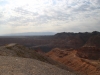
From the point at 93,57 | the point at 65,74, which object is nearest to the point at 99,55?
the point at 93,57

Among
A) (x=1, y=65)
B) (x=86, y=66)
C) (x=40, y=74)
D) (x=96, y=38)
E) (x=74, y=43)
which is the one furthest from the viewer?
(x=74, y=43)

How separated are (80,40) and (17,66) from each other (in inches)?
2292

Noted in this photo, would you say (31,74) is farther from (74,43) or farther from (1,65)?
(74,43)

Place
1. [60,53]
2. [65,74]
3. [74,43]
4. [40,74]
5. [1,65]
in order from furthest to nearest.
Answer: [74,43] < [60,53] < [65,74] < [1,65] < [40,74]

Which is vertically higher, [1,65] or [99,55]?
[1,65]

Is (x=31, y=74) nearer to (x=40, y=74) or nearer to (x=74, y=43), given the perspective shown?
(x=40, y=74)

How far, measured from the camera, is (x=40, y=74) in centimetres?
984

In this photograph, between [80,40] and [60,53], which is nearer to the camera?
[60,53]

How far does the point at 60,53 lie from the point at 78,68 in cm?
1402

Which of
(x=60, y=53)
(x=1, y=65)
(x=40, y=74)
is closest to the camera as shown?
(x=40, y=74)

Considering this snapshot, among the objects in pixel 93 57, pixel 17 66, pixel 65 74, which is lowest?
pixel 93 57

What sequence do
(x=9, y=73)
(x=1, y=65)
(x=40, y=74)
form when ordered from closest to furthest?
1. (x=9, y=73)
2. (x=40, y=74)
3. (x=1, y=65)

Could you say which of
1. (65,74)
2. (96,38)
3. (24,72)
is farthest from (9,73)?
(96,38)

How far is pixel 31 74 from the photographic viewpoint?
9484 millimetres
